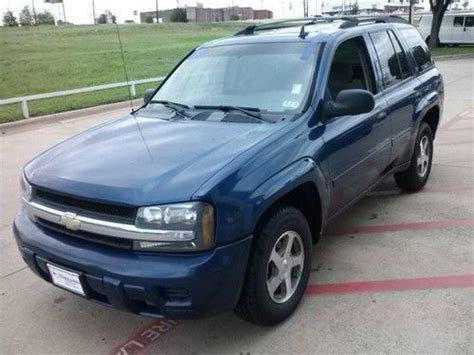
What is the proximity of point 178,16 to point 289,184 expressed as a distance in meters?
85.3

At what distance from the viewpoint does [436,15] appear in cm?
2819

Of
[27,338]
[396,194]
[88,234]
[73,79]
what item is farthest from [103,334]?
[73,79]

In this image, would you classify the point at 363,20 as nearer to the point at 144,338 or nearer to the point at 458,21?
the point at 144,338

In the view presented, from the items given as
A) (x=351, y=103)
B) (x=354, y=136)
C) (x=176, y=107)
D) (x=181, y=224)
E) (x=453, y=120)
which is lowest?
(x=453, y=120)

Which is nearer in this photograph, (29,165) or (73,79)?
(29,165)

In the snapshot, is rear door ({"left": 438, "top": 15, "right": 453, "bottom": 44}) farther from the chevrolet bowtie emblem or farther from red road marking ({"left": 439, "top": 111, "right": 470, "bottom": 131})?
the chevrolet bowtie emblem

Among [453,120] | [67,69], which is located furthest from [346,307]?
[67,69]

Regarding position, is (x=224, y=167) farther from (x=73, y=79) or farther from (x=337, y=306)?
(x=73, y=79)

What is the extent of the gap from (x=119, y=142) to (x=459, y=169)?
4.50 meters

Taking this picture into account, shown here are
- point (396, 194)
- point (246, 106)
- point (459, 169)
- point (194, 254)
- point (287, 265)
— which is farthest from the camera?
point (459, 169)

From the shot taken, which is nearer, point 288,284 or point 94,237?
point 94,237

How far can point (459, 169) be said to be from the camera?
20.5 feet

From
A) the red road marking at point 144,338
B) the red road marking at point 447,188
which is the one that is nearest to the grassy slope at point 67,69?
the red road marking at point 447,188

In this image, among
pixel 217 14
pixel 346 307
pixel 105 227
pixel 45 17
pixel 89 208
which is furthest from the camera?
pixel 217 14
